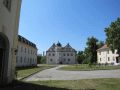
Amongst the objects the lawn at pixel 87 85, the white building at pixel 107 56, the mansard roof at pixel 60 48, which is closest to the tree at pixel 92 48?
the white building at pixel 107 56

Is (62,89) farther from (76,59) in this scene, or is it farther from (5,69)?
(76,59)

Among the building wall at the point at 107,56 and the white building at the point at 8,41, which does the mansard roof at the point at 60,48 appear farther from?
the white building at the point at 8,41

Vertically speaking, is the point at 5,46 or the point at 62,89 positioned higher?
the point at 5,46

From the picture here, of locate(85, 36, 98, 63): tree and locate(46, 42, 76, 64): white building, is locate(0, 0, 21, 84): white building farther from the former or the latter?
locate(46, 42, 76, 64): white building

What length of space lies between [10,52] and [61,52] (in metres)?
103

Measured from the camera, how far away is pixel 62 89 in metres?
11.8

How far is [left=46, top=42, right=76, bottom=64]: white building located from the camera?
115 m

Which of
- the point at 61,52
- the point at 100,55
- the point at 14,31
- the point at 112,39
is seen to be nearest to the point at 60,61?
the point at 61,52

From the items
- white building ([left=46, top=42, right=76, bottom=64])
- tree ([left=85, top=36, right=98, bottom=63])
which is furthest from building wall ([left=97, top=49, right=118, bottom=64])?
white building ([left=46, top=42, right=76, bottom=64])

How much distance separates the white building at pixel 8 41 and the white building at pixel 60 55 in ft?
329

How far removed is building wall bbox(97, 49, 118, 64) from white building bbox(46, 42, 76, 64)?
35.2m

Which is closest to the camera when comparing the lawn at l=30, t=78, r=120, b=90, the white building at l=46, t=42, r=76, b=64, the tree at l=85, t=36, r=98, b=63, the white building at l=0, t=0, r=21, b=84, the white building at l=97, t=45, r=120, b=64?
the white building at l=0, t=0, r=21, b=84

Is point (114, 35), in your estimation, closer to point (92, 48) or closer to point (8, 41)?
point (8, 41)

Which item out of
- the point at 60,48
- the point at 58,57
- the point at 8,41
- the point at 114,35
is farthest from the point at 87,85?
the point at 60,48
